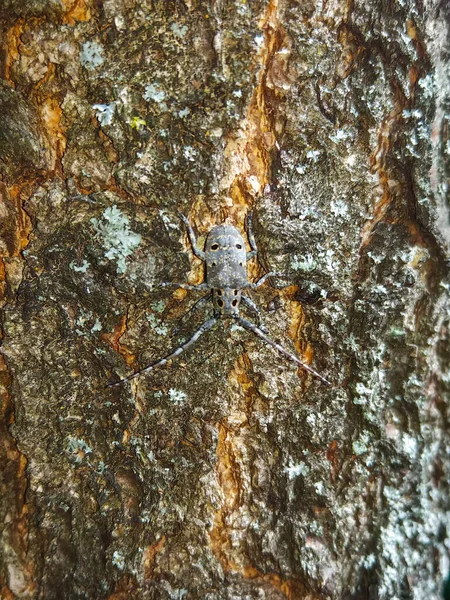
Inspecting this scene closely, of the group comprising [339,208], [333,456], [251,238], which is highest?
[339,208]

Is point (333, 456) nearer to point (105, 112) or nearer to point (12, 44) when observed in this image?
point (105, 112)

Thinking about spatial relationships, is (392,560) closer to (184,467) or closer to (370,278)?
(184,467)

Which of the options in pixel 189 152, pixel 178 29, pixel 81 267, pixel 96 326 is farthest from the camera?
pixel 96 326

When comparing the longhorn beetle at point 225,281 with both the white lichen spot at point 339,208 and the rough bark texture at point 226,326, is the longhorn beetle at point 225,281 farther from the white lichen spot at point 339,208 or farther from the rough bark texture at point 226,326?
the white lichen spot at point 339,208

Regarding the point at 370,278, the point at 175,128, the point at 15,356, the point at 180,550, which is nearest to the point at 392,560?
the point at 180,550

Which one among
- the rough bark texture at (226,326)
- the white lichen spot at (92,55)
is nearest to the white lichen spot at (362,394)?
the rough bark texture at (226,326)

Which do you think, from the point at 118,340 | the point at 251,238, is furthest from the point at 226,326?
the point at 118,340
